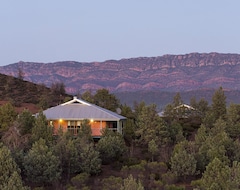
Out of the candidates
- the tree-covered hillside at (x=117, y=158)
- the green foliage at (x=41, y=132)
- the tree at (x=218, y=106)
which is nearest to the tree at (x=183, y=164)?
the tree-covered hillside at (x=117, y=158)

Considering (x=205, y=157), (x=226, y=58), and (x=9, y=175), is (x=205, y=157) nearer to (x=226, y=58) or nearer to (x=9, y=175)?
(x=9, y=175)

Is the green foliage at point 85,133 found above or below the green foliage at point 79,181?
above

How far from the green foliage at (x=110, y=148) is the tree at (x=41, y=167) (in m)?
5.74

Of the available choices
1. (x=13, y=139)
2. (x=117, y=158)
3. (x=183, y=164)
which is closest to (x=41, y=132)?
(x=13, y=139)

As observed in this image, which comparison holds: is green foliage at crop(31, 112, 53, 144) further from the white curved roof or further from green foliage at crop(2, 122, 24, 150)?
the white curved roof

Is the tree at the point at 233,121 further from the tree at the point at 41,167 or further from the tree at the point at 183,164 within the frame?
the tree at the point at 41,167

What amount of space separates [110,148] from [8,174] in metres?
10.1

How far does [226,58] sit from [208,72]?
8.91 metres

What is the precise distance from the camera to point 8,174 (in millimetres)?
26516

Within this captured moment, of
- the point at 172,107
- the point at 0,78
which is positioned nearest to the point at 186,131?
the point at 172,107

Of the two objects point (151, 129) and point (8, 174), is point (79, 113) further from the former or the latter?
point (8, 174)

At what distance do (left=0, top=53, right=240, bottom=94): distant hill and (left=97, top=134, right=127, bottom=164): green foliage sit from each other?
302 ft

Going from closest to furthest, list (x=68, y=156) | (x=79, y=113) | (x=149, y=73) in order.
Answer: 1. (x=68, y=156)
2. (x=79, y=113)
3. (x=149, y=73)

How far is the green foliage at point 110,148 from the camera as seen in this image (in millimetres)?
35062
